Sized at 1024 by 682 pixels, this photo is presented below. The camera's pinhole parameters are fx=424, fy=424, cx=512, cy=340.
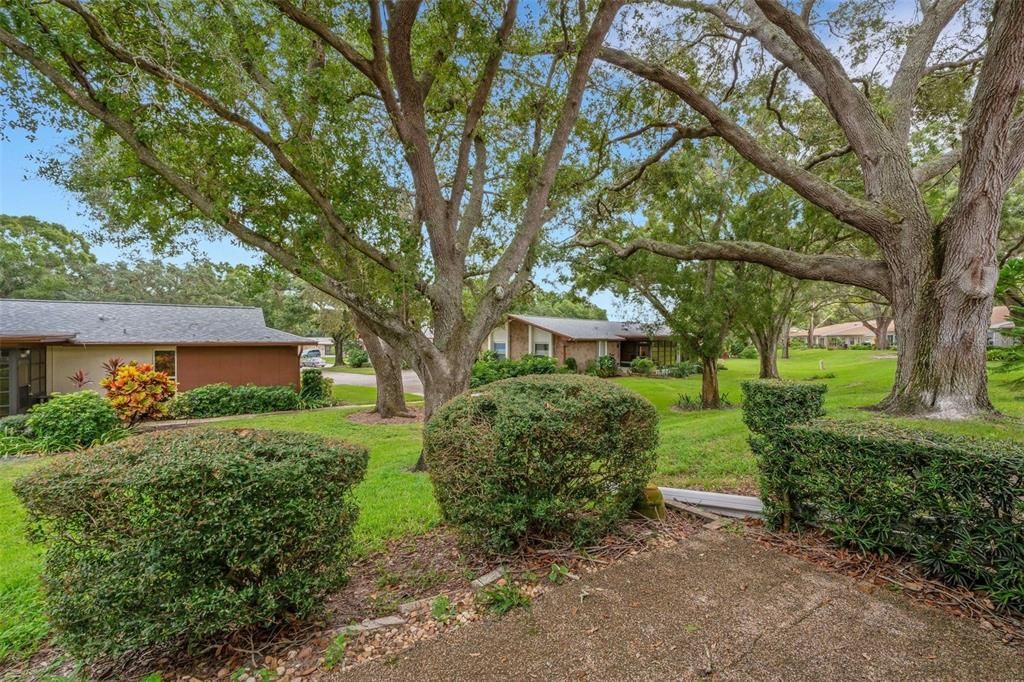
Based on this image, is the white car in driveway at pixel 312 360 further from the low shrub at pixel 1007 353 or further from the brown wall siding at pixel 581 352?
the low shrub at pixel 1007 353

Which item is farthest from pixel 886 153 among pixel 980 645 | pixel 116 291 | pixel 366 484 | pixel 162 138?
pixel 116 291

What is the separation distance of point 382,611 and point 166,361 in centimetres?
1660

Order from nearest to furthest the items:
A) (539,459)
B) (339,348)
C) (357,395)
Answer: (539,459) → (357,395) → (339,348)

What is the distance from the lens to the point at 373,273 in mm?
6457

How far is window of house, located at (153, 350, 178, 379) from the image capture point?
1473 cm

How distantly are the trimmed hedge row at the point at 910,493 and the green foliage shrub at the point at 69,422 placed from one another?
12352mm

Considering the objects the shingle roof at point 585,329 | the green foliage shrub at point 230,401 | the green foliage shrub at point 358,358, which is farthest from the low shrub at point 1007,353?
the green foliage shrub at point 358,358

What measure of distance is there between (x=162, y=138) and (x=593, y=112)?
7.18m

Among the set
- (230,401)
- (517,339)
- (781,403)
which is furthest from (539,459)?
(517,339)

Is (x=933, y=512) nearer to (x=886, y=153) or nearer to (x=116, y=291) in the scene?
(x=886, y=153)

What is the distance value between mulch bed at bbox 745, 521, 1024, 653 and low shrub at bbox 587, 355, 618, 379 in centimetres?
2161

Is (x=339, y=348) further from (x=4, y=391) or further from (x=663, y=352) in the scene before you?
(x=663, y=352)

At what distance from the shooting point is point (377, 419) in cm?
1265

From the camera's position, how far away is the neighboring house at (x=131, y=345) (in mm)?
12109
